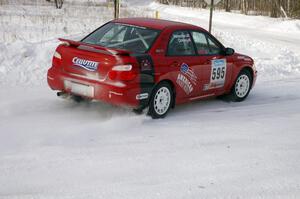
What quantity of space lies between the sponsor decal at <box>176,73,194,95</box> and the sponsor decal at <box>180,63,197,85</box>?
7 cm

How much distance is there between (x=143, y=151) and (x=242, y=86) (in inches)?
157

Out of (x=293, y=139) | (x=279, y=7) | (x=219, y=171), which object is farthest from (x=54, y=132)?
(x=279, y=7)

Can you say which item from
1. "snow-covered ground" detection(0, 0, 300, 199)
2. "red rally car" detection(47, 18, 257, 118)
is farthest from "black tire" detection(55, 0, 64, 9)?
"red rally car" detection(47, 18, 257, 118)

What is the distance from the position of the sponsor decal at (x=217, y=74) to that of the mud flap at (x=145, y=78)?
1474 millimetres

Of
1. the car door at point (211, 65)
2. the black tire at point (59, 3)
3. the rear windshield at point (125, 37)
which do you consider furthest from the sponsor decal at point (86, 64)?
the black tire at point (59, 3)

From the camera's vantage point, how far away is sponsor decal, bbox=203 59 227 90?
8131 millimetres

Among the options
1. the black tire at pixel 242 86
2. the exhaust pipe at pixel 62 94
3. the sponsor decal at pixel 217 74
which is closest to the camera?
the exhaust pipe at pixel 62 94

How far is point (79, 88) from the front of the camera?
22.7 ft

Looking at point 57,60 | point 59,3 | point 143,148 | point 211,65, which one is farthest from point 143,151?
point 59,3

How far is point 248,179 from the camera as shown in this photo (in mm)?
4816

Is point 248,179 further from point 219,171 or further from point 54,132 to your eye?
point 54,132

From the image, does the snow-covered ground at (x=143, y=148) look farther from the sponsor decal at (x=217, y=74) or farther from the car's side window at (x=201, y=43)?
the car's side window at (x=201, y=43)

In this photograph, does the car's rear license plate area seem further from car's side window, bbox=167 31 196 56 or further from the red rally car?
car's side window, bbox=167 31 196 56

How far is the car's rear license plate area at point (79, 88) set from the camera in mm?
6820
